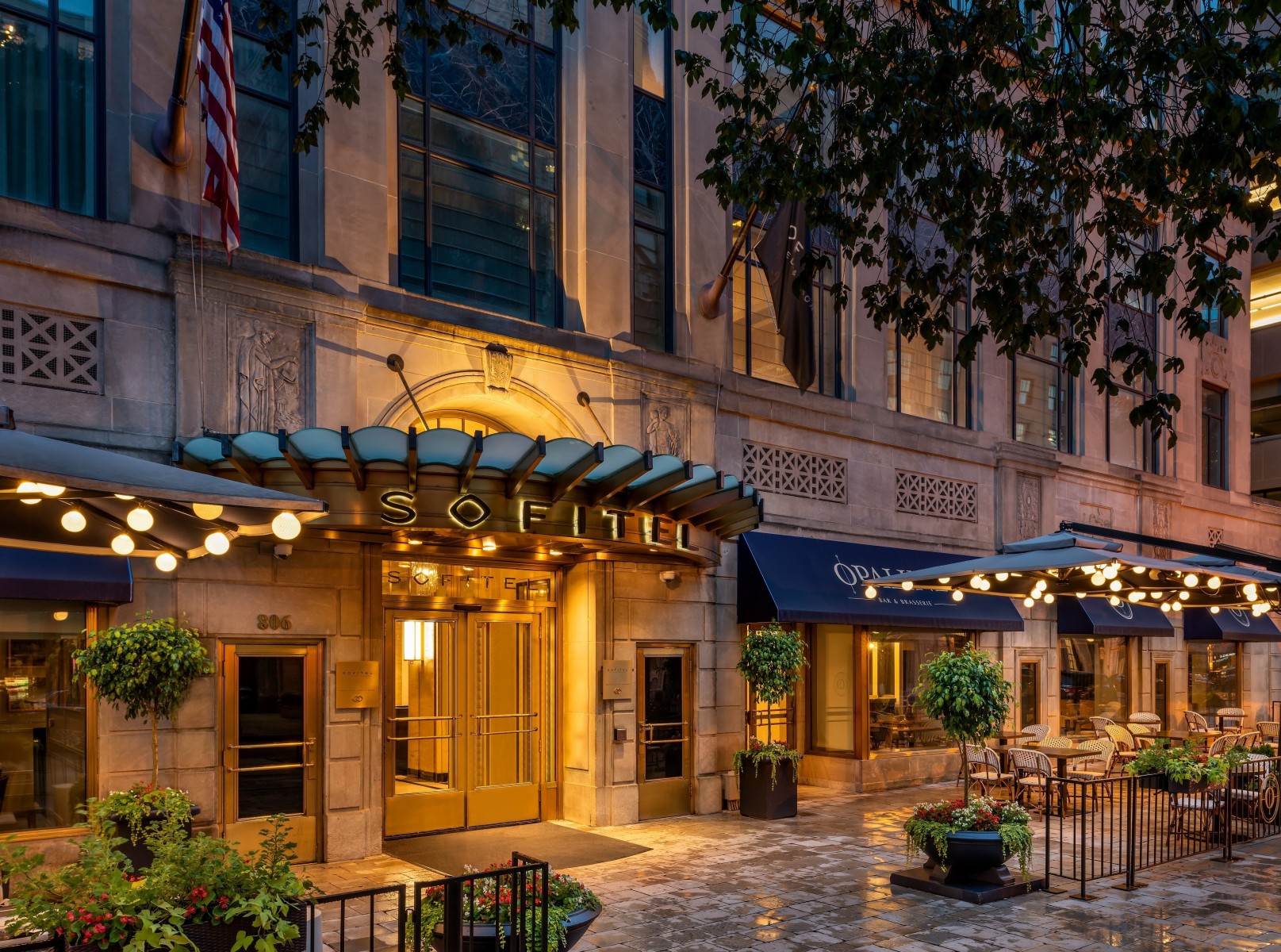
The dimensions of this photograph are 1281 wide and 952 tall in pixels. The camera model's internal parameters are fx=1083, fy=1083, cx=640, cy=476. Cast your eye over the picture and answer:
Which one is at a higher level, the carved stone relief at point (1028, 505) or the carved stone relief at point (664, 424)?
the carved stone relief at point (664, 424)

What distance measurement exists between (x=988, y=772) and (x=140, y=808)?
1162cm

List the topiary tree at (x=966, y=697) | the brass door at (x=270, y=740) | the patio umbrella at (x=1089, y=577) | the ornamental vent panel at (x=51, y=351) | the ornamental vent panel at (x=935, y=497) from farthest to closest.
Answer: the ornamental vent panel at (x=935, y=497) < the patio umbrella at (x=1089, y=577) < the topiary tree at (x=966, y=697) < the brass door at (x=270, y=740) < the ornamental vent panel at (x=51, y=351)

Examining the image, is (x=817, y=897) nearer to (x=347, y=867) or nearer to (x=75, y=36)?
(x=347, y=867)

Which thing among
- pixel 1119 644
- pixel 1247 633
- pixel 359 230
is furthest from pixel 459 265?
pixel 1247 633

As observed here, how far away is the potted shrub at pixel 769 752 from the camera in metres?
15.4

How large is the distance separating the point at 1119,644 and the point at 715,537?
15.0 meters

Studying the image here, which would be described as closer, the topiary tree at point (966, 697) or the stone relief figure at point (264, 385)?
the stone relief figure at point (264, 385)

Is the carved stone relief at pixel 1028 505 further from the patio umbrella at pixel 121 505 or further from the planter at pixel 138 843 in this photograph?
the patio umbrella at pixel 121 505

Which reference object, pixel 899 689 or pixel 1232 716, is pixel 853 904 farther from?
pixel 1232 716

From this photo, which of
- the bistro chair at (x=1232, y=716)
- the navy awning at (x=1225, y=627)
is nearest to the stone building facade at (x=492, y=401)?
the bistro chair at (x=1232, y=716)

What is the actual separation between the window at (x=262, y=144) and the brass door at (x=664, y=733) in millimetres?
7381

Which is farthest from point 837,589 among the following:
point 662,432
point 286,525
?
point 286,525

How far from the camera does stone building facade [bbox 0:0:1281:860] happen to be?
11.0 m

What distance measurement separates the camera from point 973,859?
35.7 feet
